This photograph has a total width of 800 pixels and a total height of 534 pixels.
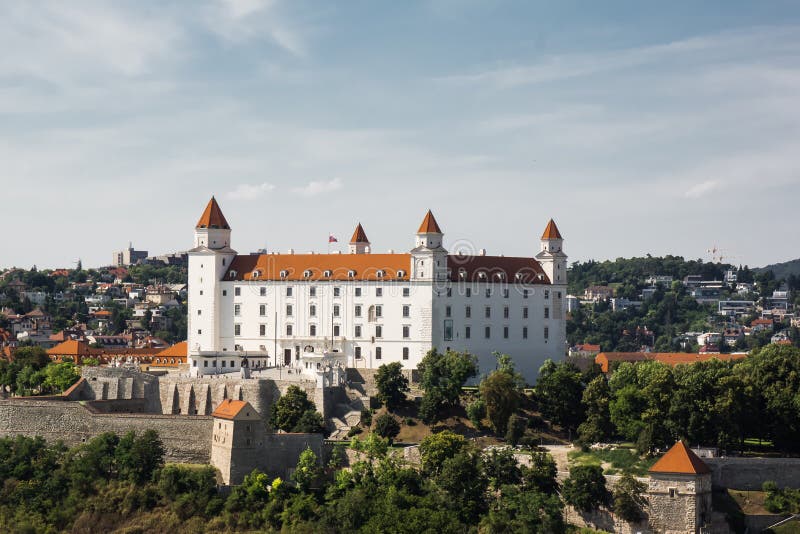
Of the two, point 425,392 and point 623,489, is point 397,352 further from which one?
point 623,489

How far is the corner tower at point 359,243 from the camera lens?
283 ft

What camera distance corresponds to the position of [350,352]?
79125 millimetres

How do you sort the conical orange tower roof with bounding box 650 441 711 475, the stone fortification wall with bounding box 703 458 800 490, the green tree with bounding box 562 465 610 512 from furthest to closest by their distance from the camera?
the stone fortification wall with bounding box 703 458 800 490
the green tree with bounding box 562 465 610 512
the conical orange tower roof with bounding box 650 441 711 475

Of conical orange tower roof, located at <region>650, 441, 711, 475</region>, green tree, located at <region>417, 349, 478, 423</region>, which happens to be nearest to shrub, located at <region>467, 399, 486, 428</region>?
green tree, located at <region>417, 349, 478, 423</region>

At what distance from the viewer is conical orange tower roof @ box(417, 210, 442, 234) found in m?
78.9

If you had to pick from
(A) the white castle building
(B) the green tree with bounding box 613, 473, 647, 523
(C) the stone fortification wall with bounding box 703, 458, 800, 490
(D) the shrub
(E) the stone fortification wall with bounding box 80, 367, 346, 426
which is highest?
(A) the white castle building

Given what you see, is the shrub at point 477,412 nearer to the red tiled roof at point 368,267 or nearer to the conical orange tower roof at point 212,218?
the red tiled roof at point 368,267

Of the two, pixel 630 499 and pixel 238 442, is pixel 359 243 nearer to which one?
pixel 238 442

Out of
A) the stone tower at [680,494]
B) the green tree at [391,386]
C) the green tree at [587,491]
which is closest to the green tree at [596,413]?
the green tree at [587,491]

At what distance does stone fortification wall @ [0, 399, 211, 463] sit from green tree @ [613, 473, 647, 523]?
2261 cm

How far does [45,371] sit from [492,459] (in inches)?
1331

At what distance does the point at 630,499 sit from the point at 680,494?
2.28 metres

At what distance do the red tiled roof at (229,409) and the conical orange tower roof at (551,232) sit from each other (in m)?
26.7

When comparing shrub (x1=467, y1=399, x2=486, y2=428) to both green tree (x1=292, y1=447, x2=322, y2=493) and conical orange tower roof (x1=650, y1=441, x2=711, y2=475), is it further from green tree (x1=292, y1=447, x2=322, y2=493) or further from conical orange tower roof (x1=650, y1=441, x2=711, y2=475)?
conical orange tower roof (x1=650, y1=441, x2=711, y2=475)
